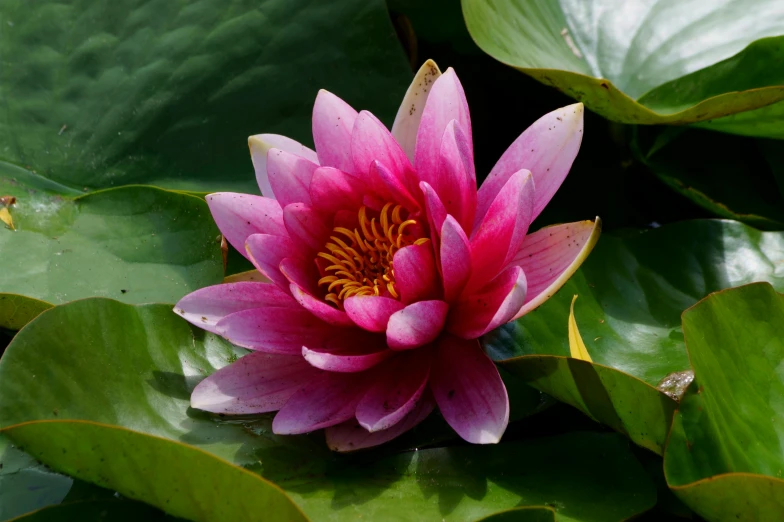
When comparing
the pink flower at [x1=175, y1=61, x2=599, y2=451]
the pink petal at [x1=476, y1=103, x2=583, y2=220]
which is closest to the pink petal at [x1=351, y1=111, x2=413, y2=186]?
the pink flower at [x1=175, y1=61, x2=599, y2=451]

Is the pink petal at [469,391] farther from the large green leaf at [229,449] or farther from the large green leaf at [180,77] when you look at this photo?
the large green leaf at [180,77]

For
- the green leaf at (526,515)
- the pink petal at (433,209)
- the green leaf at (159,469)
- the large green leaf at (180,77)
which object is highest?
the large green leaf at (180,77)

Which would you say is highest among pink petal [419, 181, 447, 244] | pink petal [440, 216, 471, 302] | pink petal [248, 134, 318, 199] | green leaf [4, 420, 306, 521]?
pink petal [248, 134, 318, 199]

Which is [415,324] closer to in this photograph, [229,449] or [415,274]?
[415,274]

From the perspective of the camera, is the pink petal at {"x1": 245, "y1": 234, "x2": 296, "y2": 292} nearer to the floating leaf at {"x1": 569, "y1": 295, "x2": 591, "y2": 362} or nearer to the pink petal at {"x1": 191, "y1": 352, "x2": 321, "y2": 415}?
the pink petal at {"x1": 191, "y1": 352, "x2": 321, "y2": 415}

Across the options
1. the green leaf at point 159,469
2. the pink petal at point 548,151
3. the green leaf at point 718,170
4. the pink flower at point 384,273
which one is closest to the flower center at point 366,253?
the pink flower at point 384,273

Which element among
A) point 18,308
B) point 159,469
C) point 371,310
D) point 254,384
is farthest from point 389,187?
point 18,308

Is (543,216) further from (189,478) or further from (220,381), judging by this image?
(189,478)
